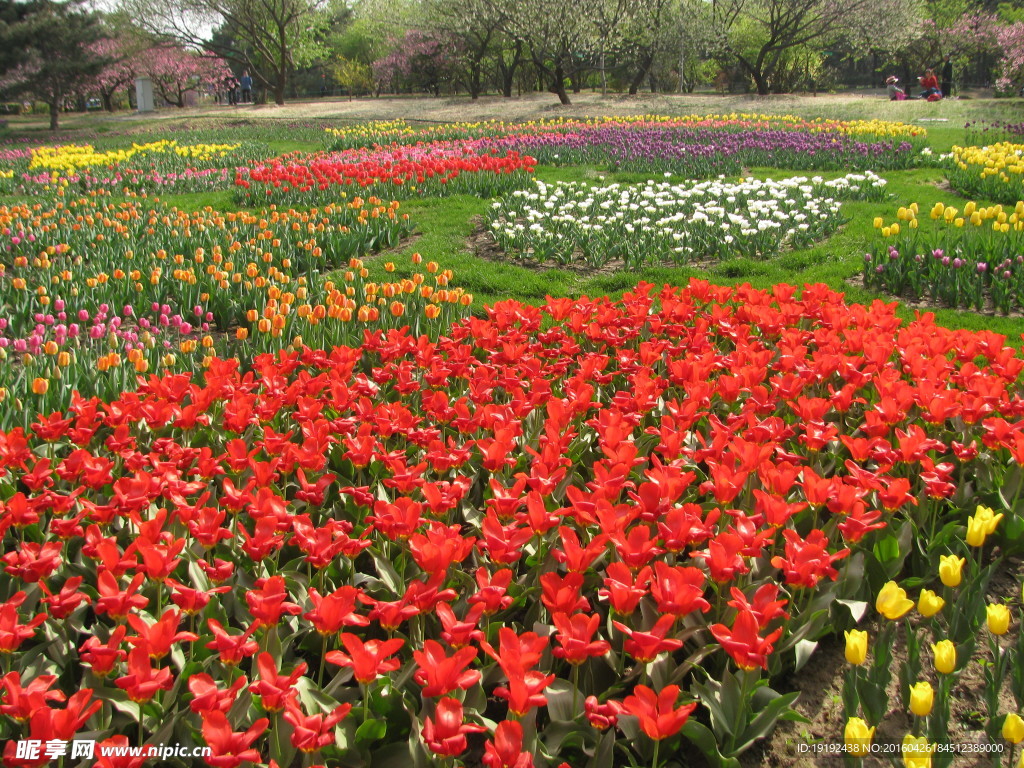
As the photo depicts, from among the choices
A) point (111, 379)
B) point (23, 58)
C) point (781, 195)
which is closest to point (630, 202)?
point (781, 195)

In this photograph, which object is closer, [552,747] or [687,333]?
[552,747]

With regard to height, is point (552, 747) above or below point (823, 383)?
below

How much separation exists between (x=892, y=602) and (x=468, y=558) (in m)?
1.45

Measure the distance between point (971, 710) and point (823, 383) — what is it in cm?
189

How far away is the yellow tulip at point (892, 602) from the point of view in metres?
1.91

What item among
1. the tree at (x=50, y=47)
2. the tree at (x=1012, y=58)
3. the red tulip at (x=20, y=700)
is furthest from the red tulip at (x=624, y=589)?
the tree at (x=1012, y=58)

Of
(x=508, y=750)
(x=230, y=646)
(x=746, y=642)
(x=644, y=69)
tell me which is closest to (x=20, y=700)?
(x=230, y=646)

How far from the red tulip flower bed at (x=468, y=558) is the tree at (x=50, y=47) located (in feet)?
84.1

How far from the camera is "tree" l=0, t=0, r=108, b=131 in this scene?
23062mm

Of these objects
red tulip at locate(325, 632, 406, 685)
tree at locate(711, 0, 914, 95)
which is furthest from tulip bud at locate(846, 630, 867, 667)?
tree at locate(711, 0, 914, 95)

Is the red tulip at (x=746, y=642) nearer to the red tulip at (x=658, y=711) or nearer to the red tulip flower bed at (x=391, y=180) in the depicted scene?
the red tulip at (x=658, y=711)

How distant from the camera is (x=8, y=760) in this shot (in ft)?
4.91

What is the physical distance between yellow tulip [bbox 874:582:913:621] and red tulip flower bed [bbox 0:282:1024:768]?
148 mm

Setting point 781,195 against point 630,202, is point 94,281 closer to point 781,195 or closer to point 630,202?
point 630,202
